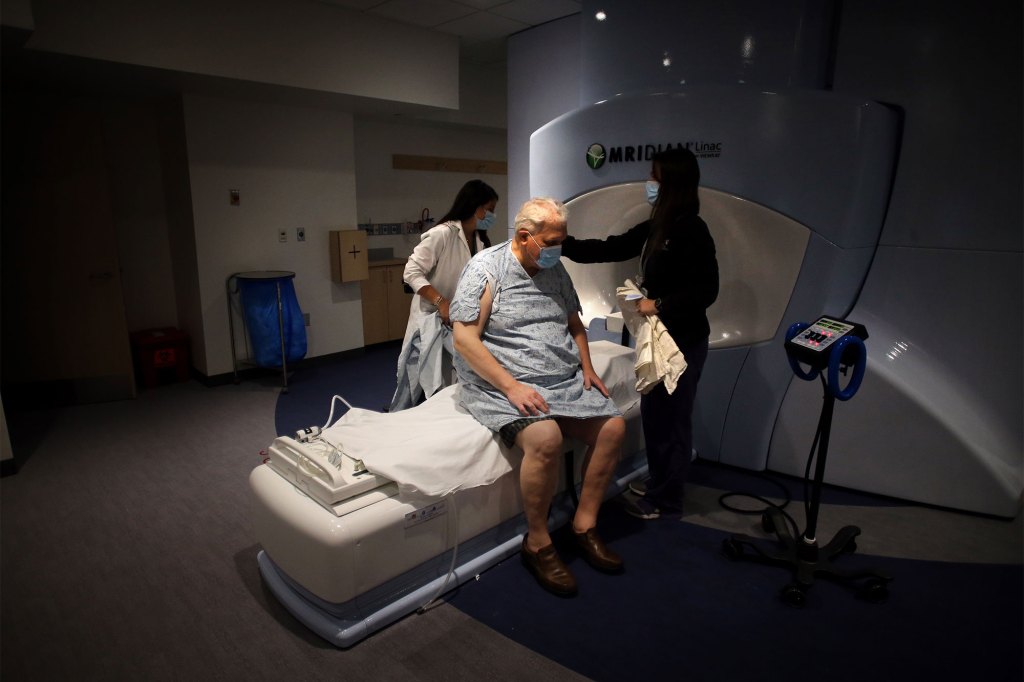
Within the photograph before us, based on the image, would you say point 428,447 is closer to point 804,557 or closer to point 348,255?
point 804,557

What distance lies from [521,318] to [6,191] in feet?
10.9

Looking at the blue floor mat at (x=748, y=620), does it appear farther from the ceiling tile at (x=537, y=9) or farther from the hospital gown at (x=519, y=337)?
the ceiling tile at (x=537, y=9)

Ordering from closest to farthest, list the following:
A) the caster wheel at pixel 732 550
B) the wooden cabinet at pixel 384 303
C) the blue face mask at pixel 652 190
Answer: the caster wheel at pixel 732 550 < the blue face mask at pixel 652 190 < the wooden cabinet at pixel 384 303

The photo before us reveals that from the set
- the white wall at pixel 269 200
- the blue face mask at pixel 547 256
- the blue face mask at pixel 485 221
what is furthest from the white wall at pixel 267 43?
the blue face mask at pixel 547 256

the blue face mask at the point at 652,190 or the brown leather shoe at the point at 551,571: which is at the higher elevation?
the blue face mask at the point at 652,190

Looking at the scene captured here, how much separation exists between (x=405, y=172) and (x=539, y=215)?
3.83m

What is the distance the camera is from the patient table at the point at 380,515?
1758 mm

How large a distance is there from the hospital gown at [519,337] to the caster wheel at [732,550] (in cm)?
61

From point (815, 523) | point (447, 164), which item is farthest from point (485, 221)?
point (447, 164)

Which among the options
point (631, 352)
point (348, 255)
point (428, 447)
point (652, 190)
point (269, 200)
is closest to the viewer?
point (428, 447)

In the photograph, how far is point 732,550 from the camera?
220 cm

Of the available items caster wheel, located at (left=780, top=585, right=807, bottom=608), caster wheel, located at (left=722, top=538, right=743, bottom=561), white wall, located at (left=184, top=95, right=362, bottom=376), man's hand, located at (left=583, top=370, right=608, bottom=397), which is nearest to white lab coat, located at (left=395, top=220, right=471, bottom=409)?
man's hand, located at (left=583, top=370, right=608, bottom=397)

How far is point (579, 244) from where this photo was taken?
8.53ft

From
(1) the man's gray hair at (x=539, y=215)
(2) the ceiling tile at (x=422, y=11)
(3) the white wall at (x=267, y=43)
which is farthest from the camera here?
(2) the ceiling tile at (x=422, y=11)
